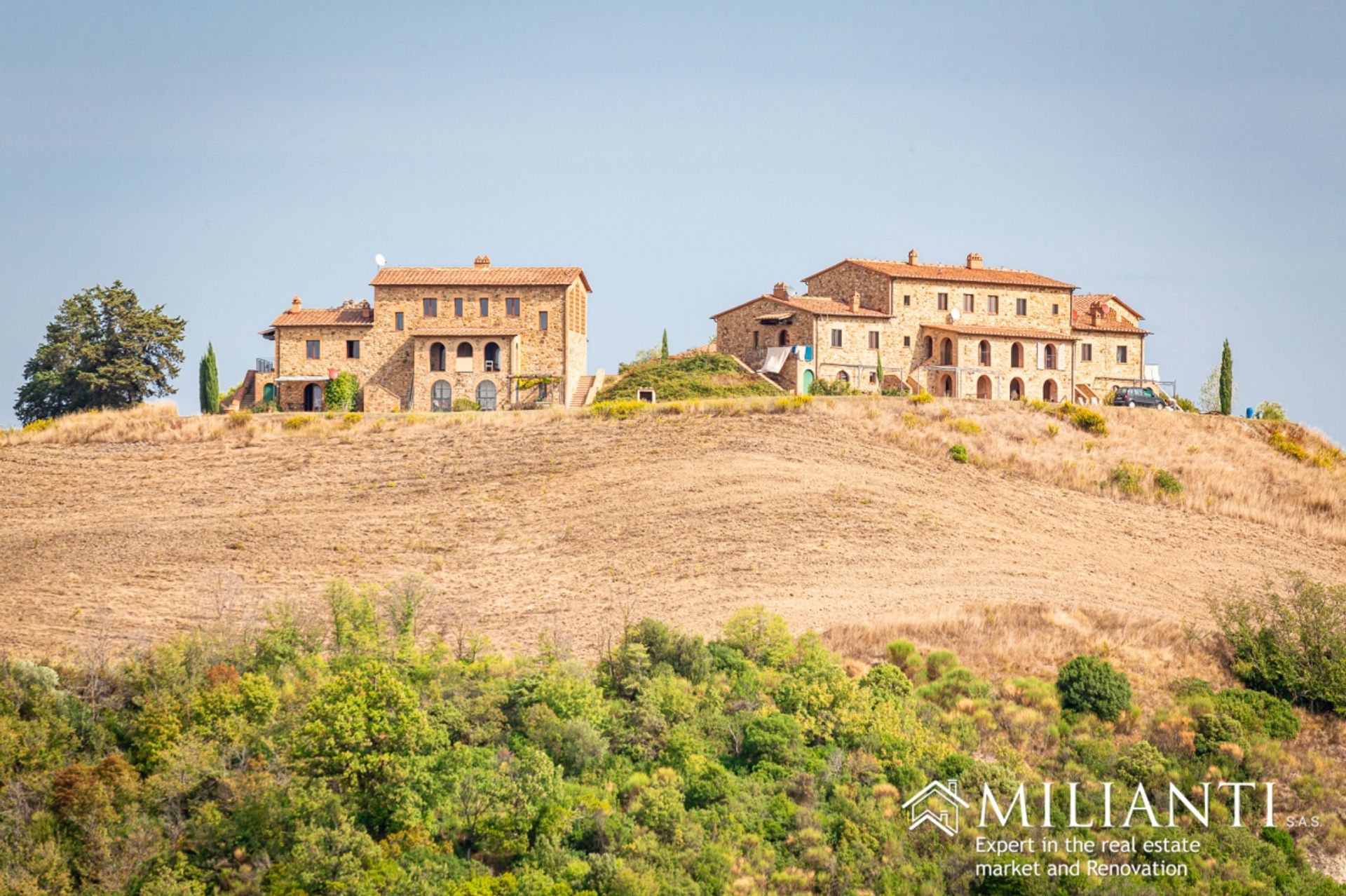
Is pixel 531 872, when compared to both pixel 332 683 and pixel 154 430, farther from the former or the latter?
pixel 154 430

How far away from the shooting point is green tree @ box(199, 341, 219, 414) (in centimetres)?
6631

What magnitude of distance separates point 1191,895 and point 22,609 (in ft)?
107

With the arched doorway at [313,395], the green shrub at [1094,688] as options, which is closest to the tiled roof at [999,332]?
the arched doorway at [313,395]

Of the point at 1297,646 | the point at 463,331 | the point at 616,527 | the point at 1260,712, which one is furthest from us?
the point at 463,331

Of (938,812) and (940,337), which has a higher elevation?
(940,337)

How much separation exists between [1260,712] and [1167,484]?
16708 millimetres

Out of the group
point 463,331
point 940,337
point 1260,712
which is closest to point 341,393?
point 463,331

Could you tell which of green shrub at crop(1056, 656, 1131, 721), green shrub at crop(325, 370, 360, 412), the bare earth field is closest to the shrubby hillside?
green shrub at crop(1056, 656, 1131, 721)

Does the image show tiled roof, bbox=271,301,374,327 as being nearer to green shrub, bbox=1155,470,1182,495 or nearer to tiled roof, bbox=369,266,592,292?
tiled roof, bbox=369,266,592,292

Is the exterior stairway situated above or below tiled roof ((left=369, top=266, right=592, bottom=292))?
below

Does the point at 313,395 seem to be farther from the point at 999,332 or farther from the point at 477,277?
the point at 999,332

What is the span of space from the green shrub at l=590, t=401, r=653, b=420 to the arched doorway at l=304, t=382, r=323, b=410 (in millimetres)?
13295

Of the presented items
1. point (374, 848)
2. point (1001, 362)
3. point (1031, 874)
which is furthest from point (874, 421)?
point (374, 848)

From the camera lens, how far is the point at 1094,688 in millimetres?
43969
